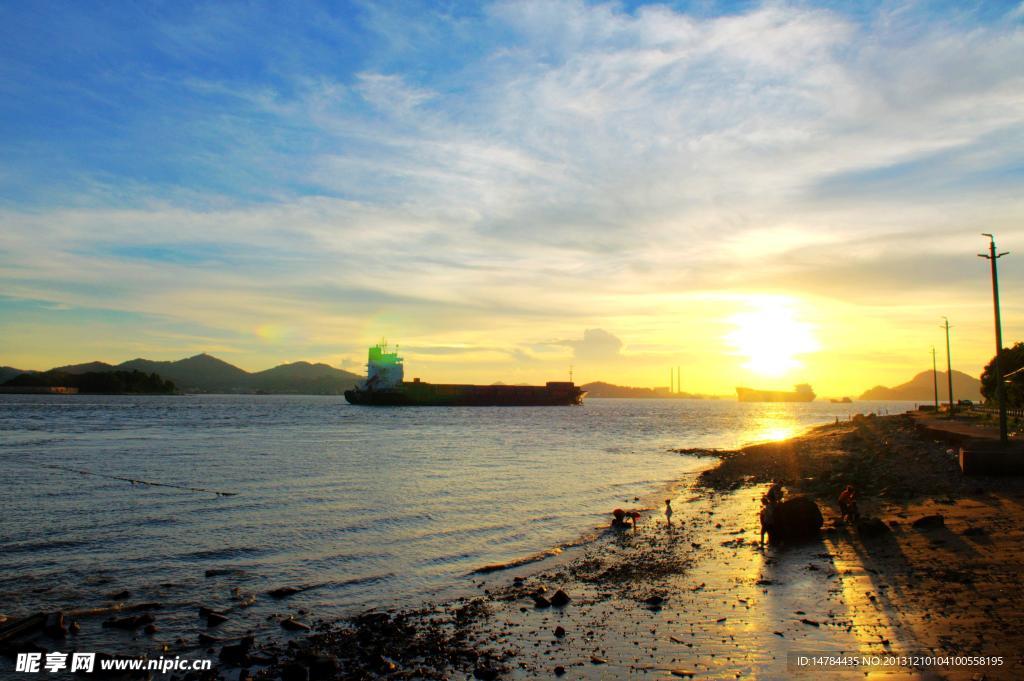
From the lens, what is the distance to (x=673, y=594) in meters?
12.9

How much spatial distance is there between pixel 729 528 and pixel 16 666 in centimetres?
1767

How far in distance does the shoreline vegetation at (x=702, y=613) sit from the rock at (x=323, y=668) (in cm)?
3

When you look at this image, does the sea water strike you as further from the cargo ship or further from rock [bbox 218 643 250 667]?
the cargo ship

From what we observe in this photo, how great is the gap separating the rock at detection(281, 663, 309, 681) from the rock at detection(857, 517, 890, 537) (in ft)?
44.7

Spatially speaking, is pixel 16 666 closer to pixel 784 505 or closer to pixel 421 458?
pixel 784 505

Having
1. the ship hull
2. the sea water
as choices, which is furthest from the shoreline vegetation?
the ship hull

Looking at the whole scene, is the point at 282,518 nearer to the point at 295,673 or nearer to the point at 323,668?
the point at 323,668

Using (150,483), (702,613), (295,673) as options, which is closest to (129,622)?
(295,673)

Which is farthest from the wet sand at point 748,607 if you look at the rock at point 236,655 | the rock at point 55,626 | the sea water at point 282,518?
the rock at point 55,626

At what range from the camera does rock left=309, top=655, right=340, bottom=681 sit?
31.1 ft

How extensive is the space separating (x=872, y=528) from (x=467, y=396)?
13673 centimetres

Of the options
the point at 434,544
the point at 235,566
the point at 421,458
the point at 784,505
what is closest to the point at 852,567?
the point at 784,505

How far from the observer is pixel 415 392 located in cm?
14050

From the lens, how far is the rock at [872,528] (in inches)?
631
